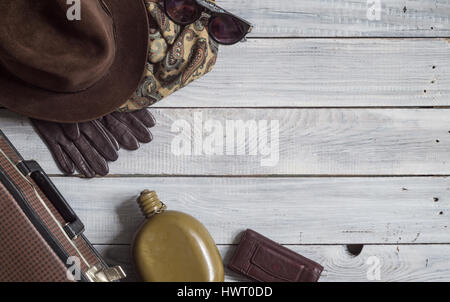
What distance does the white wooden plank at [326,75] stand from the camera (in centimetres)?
91

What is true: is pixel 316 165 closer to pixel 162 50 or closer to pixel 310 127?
pixel 310 127

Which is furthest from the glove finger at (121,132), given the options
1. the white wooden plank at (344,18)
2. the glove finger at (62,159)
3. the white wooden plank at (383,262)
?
the white wooden plank at (344,18)

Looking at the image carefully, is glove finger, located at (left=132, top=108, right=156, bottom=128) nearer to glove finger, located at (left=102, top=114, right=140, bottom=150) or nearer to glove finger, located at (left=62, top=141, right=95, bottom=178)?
glove finger, located at (left=102, top=114, right=140, bottom=150)

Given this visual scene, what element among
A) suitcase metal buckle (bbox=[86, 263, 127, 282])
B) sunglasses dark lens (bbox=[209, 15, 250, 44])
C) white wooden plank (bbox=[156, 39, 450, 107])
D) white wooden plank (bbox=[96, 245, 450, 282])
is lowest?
white wooden plank (bbox=[96, 245, 450, 282])

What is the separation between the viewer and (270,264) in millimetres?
892

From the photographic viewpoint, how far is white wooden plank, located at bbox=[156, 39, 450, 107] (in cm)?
91

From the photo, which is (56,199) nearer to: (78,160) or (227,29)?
(78,160)

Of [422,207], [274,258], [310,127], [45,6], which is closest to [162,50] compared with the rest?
[45,6]

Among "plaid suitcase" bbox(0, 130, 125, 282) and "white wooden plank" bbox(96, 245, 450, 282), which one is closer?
"plaid suitcase" bbox(0, 130, 125, 282)

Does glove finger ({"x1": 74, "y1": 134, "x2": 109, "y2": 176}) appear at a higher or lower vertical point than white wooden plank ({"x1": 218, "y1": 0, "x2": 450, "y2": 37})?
lower

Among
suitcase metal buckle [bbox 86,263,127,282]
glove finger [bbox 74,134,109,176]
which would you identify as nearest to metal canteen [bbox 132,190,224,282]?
suitcase metal buckle [bbox 86,263,127,282]

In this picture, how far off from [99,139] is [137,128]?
76 mm

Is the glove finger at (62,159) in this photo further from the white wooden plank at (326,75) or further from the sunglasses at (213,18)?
the sunglasses at (213,18)

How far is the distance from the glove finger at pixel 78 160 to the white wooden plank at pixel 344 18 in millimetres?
417
